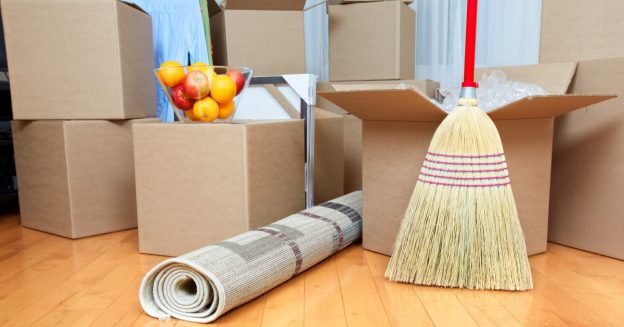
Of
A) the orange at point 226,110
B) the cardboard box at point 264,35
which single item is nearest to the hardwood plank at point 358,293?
the orange at point 226,110

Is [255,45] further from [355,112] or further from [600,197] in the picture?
[600,197]

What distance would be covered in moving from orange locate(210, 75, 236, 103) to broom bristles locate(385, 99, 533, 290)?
51 centimetres

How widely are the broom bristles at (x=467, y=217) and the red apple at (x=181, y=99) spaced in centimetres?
59

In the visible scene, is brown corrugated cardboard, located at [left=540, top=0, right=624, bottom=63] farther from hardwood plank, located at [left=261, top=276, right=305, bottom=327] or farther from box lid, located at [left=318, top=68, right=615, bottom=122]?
hardwood plank, located at [left=261, top=276, right=305, bottom=327]

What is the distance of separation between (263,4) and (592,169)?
40.5 inches

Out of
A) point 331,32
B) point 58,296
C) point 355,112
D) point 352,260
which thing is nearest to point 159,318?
point 58,296

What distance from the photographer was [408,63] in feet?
5.74

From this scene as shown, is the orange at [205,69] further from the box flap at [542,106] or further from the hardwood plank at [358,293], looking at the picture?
the box flap at [542,106]

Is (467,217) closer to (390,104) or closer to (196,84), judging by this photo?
(390,104)

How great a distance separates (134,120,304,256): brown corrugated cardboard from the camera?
1.11 meters

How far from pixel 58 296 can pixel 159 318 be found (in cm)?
25

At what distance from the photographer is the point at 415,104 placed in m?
0.98

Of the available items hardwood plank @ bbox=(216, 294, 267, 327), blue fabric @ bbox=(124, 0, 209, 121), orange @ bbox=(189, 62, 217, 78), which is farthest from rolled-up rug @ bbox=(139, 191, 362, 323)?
blue fabric @ bbox=(124, 0, 209, 121)

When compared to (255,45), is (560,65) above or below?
below
